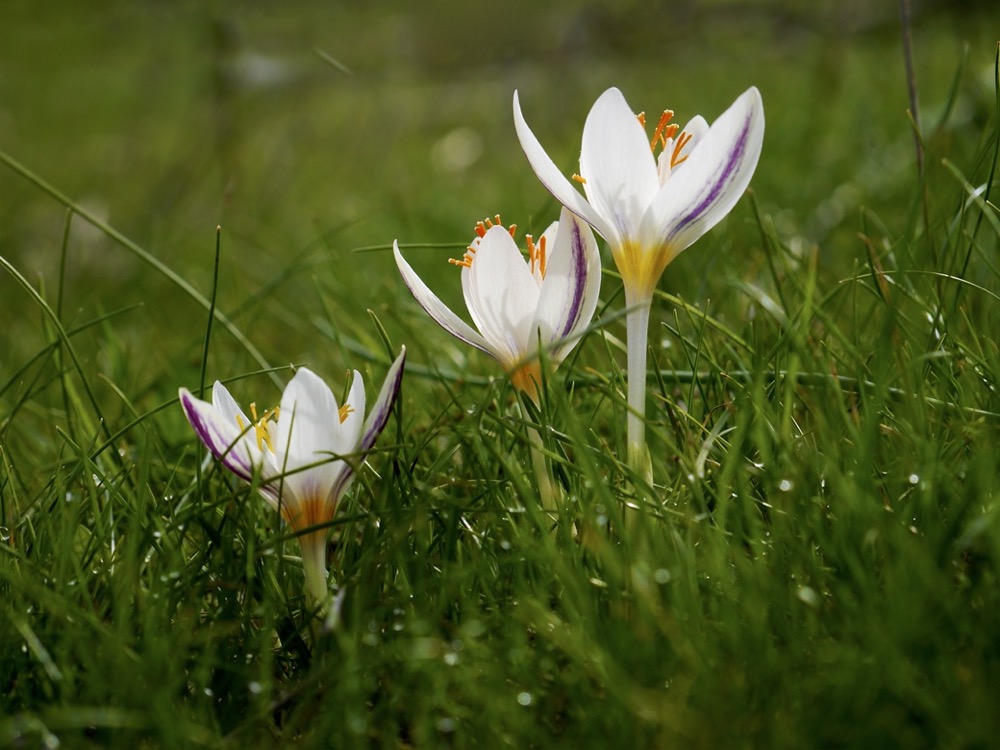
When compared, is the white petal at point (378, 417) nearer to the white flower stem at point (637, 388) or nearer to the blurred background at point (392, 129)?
the white flower stem at point (637, 388)

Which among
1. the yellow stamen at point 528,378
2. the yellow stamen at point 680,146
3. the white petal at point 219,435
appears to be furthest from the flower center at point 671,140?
the white petal at point 219,435

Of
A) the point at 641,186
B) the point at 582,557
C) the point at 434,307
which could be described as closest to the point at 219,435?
the point at 434,307

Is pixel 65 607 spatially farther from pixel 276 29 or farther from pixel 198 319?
pixel 276 29

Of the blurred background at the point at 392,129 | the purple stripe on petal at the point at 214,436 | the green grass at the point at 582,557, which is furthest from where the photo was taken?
the blurred background at the point at 392,129

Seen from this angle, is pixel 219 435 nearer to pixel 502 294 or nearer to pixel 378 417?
pixel 378 417

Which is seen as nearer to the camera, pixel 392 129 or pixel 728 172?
pixel 728 172

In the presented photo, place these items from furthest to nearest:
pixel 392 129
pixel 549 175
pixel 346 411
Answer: pixel 392 129 → pixel 346 411 → pixel 549 175
